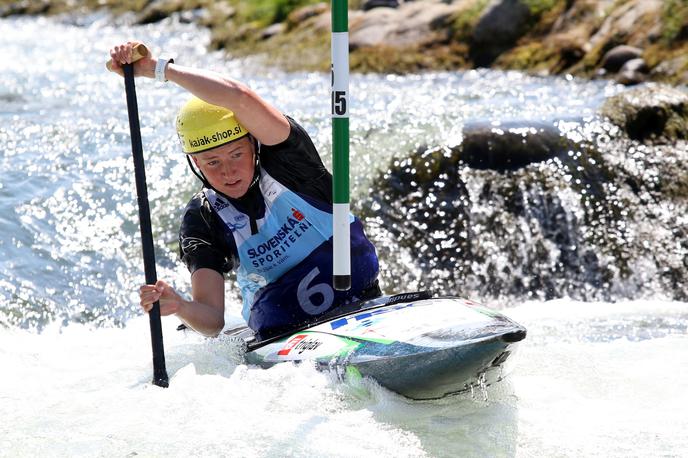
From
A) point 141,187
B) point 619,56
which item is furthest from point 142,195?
point 619,56

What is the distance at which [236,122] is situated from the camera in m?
4.45

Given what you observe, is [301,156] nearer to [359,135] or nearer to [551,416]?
[551,416]

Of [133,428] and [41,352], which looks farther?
[41,352]

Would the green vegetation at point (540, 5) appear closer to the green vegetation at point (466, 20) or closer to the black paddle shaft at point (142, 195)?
the green vegetation at point (466, 20)

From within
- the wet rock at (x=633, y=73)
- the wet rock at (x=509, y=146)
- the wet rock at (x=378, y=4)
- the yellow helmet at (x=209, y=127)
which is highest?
the wet rock at (x=378, y=4)

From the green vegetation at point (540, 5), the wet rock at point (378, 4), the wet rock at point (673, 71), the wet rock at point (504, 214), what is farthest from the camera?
the wet rock at point (378, 4)

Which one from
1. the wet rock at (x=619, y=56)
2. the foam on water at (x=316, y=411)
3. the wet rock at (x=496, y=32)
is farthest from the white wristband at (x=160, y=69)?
the wet rock at (x=496, y=32)

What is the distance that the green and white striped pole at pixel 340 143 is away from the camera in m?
4.14

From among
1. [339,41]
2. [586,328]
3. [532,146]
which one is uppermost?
[339,41]

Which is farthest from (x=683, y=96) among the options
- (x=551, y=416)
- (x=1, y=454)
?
(x=1, y=454)

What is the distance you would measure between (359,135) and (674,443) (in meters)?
5.09

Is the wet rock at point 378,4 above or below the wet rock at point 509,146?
above

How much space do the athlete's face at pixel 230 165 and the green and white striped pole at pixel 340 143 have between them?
18.5 inches

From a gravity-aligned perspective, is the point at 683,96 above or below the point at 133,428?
above
